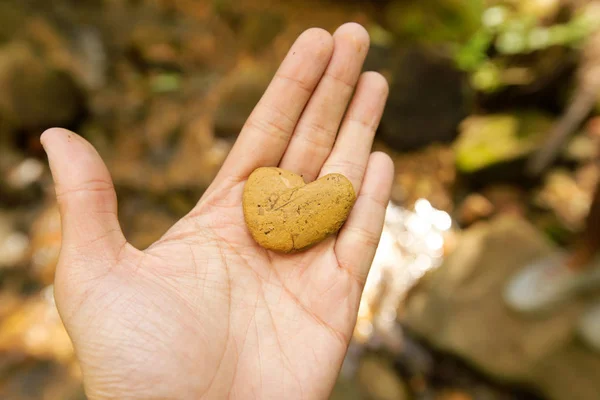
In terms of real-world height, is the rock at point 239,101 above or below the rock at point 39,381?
above

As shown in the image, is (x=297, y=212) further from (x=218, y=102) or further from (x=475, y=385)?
(x=218, y=102)

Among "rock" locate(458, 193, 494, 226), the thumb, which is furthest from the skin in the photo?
"rock" locate(458, 193, 494, 226)

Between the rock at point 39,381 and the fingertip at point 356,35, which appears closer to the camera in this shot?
the fingertip at point 356,35

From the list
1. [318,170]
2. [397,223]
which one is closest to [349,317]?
[318,170]

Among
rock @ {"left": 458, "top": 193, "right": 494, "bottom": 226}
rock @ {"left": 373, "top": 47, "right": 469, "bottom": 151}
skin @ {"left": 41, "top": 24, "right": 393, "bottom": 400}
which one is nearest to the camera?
skin @ {"left": 41, "top": 24, "right": 393, "bottom": 400}

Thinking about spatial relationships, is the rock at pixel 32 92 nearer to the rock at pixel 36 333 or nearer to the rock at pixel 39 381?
the rock at pixel 36 333

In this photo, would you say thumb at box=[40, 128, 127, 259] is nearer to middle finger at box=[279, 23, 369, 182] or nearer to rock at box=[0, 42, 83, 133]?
middle finger at box=[279, 23, 369, 182]

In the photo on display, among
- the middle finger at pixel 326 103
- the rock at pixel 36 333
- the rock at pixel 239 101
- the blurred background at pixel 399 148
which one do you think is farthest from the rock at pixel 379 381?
the rock at pixel 239 101
